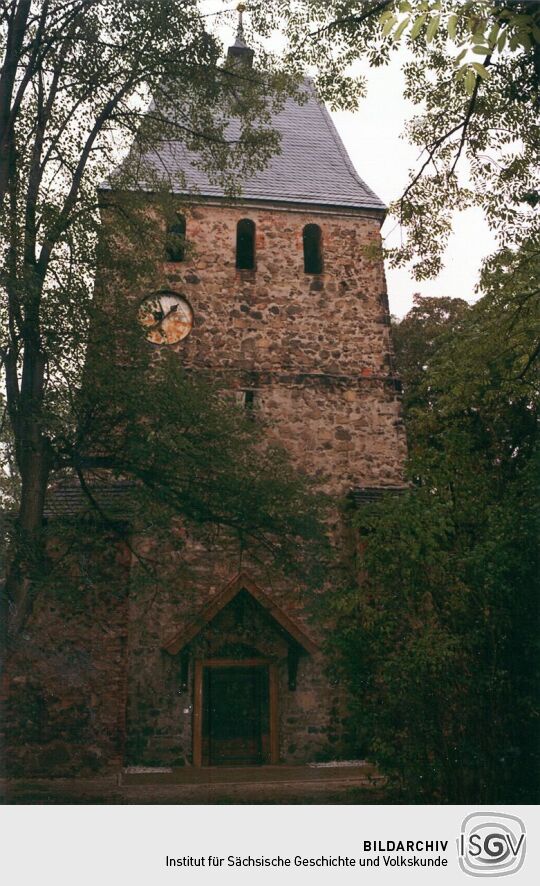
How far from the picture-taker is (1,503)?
8453 mm

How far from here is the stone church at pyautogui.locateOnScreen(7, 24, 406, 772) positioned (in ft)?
38.2

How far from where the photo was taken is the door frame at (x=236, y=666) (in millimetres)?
11758

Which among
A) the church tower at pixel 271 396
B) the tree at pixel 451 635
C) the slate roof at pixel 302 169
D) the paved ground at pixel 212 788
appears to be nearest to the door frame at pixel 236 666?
the church tower at pixel 271 396

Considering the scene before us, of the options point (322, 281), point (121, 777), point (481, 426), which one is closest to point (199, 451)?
point (481, 426)

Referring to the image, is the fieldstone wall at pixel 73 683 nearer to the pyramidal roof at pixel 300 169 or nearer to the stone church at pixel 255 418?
the stone church at pixel 255 418

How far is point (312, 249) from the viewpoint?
15805mm

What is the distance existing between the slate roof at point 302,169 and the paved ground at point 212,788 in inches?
421

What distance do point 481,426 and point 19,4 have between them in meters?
7.59

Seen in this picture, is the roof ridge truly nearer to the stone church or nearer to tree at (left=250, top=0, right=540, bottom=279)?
the stone church

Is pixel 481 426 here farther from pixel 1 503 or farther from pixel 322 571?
pixel 1 503

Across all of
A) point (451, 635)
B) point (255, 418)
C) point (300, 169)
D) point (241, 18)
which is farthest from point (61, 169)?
point (300, 169)
